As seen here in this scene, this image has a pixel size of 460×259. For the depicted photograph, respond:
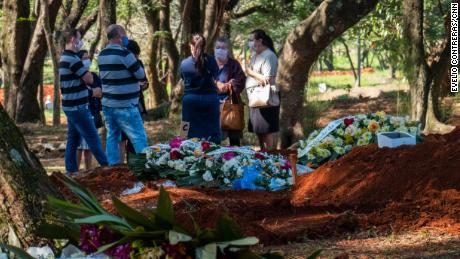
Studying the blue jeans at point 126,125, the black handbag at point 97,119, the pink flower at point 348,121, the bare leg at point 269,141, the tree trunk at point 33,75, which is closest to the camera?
the blue jeans at point 126,125

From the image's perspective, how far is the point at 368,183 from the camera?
8.57 m

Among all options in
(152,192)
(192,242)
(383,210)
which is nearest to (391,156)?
(383,210)

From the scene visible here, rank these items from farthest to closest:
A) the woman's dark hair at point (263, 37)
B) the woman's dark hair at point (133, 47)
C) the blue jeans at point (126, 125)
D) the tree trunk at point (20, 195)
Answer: the woman's dark hair at point (263, 37), the woman's dark hair at point (133, 47), the blue jeans at point (126, 125), the tree trunk at point (20, 195)

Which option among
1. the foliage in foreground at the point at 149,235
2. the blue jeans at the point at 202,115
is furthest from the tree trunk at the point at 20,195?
the blue jeans at the point at 202,115

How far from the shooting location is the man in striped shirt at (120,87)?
10422mm

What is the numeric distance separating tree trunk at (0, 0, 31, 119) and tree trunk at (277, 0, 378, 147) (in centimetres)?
951

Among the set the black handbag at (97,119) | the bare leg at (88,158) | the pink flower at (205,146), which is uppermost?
the black handbag at (97,119)

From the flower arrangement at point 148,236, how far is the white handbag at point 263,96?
706 centimetres

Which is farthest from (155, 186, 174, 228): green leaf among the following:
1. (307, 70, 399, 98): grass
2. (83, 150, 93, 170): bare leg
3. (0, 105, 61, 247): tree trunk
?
(307, 70, 399, 98): grass

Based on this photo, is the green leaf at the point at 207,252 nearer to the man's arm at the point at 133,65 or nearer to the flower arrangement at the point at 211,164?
the flower arrangement at the point at 211,164

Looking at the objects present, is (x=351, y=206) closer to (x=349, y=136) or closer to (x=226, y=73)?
(x=349, y=136)

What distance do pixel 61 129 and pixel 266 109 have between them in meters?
9.30

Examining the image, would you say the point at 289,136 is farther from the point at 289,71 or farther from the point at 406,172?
the point at 406,172

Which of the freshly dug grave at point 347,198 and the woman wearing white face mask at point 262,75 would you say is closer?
the freshly dug grave at point 347,198
